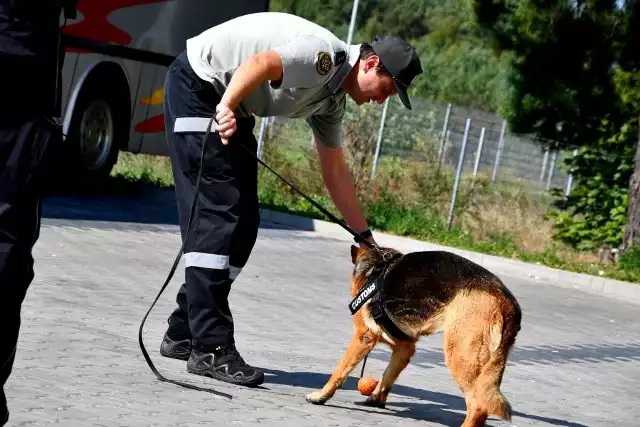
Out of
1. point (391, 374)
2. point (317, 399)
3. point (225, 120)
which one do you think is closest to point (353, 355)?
point (317, 399)

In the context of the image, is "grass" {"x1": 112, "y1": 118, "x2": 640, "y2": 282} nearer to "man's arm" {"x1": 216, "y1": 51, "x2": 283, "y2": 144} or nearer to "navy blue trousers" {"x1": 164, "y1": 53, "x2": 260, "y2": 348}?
"navy blue trousers" {"x1": 164, "y1": 53, "x2": 260, "y2": 348}

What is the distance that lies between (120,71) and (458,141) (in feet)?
37.3

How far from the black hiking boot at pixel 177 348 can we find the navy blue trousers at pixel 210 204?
0.39m

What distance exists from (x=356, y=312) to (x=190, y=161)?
1.11 m

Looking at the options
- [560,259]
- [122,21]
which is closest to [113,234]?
[122,21]

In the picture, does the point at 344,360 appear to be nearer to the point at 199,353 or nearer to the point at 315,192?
the point at 199,353

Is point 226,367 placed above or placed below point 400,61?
below

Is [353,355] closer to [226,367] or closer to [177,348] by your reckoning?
[226,367]

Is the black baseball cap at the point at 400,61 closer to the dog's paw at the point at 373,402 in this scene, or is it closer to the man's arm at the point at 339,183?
the man's arm at the point at 339,183

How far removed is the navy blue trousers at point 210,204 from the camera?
6.07 metres

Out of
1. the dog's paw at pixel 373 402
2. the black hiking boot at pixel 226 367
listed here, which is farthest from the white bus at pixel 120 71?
the dog's paw at pixel 373 402

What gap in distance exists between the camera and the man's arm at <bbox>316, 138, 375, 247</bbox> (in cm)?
666

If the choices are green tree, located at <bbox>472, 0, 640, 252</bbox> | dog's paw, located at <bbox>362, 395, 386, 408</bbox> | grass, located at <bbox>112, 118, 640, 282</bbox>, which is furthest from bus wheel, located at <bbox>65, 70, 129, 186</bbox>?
dog's paw, located at <bbox>362, 395, 386, 408</bbox>

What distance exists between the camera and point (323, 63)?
230 inches
